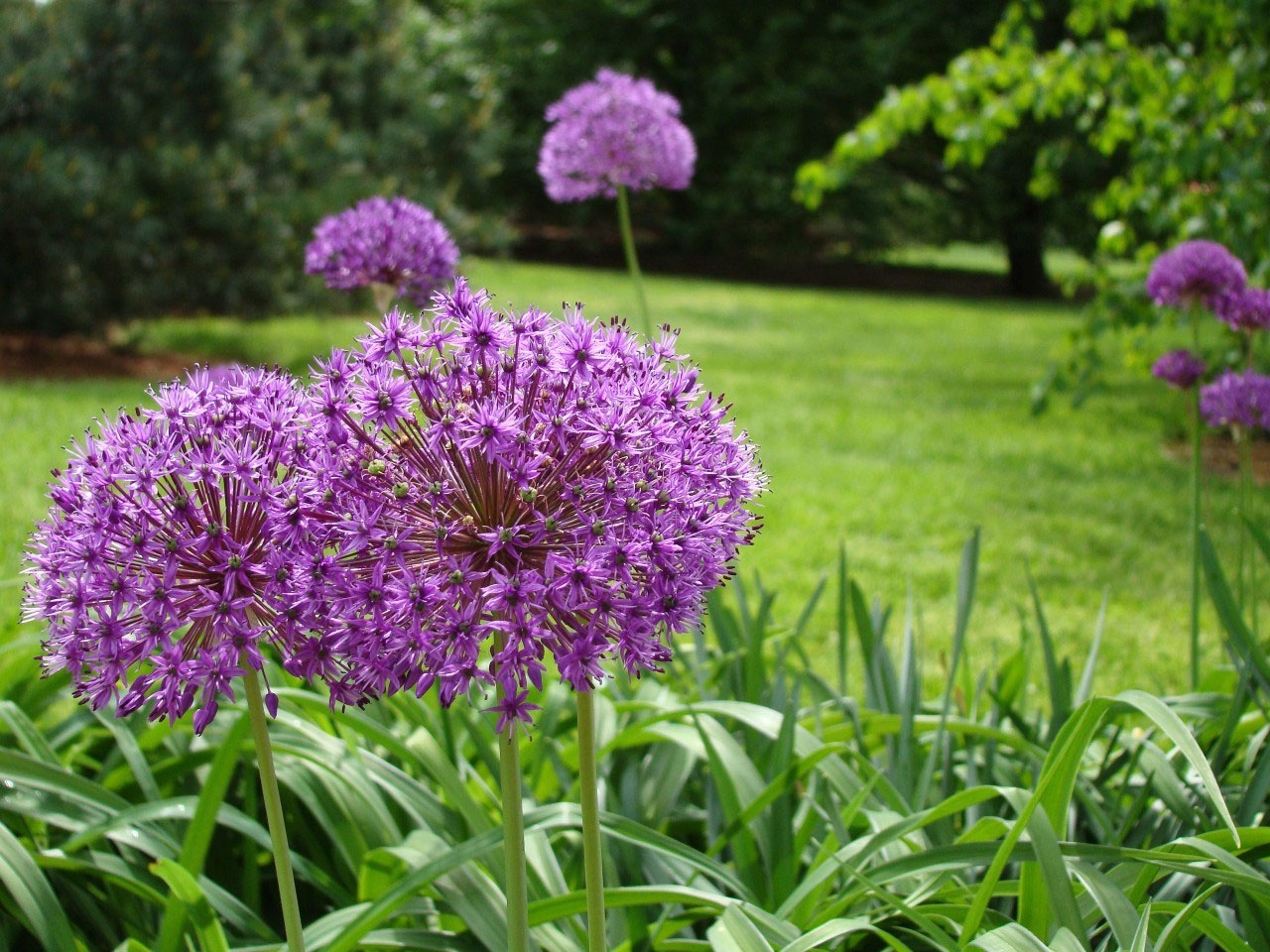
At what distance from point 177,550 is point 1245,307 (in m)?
3.27

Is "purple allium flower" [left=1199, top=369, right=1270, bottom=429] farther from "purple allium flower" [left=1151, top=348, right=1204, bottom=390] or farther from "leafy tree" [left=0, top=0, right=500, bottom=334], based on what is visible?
"leafy tree" [left=0, top=0, right=500, bottom=334]

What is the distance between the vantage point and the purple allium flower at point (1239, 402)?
348cm

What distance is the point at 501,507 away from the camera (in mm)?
1676

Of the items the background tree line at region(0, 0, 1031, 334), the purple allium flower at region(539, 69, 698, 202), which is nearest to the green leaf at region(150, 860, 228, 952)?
the purple allium flower at region(539, 69, 698, 202)

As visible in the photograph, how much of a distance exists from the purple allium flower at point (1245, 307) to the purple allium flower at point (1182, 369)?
6.2 inches

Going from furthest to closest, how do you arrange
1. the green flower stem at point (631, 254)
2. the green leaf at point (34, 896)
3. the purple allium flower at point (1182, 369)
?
the purple allium flower at point (1182, 369) → the green flower stem at point (631, 254) → the green leaf at point (34, 896)

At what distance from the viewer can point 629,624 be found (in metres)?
1.60

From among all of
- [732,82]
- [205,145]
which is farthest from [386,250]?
[732,82]

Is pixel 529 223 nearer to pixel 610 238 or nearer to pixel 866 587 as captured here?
pixel 610 238

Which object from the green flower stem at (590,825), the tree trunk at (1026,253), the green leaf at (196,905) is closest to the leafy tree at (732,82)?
the tree trunk at (1026,253)

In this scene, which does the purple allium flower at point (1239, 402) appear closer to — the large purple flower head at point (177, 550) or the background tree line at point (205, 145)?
the large purple flower head at point (177, 550)

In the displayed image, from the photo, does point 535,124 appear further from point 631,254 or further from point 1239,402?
point 1239,402

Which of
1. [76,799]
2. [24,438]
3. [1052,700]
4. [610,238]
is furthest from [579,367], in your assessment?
[610,238]

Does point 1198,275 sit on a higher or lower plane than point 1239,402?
higher
